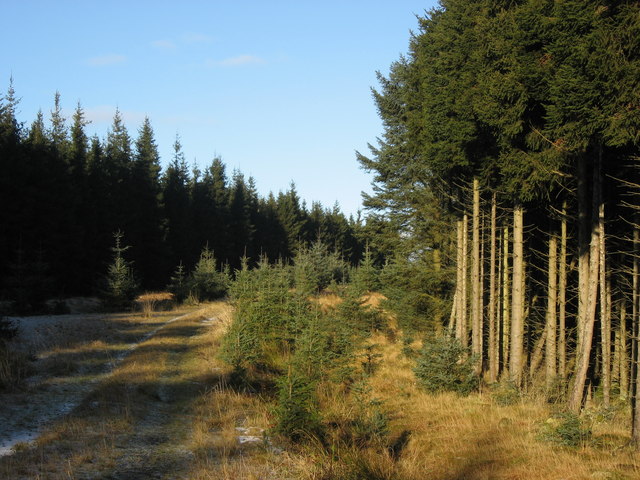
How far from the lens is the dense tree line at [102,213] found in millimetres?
29312

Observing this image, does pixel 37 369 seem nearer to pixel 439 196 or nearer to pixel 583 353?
pixel 583 353

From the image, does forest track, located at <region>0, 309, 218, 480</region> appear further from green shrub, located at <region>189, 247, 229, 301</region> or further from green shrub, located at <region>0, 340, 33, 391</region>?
green shrub, located at <region>189, 247, 229, 301</region>

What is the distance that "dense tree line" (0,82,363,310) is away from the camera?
96.2 ft

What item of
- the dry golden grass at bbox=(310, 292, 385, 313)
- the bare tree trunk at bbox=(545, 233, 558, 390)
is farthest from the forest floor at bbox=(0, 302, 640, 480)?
the dry golden grass at bbox=(310, 292, 385, 313)

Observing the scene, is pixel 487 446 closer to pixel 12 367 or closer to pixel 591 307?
pixel 591 307

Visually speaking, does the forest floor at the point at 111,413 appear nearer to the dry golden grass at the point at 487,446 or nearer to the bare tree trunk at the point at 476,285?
the dry golden grass at the point at 487,446

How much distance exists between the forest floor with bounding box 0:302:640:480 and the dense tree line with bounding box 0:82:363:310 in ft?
33.3

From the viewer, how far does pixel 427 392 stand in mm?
13398

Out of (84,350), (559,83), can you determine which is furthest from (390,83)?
(84,350)

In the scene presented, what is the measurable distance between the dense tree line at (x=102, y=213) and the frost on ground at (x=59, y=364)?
6574mm

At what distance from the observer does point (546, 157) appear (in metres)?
10.6

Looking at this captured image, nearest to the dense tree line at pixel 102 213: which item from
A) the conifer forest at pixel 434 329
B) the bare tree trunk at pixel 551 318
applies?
the conifer forest at pixel 434 329

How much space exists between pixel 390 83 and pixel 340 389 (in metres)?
16.8

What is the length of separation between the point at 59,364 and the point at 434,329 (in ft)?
49.8
